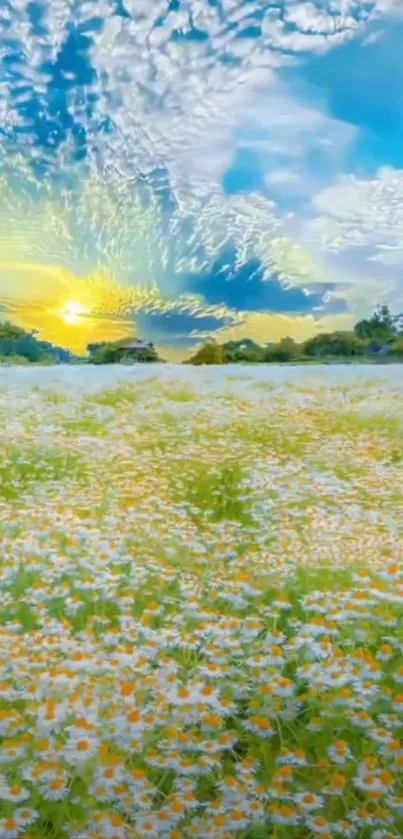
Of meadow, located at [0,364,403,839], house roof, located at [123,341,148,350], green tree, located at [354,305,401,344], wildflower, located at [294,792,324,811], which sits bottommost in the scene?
wildflower, located at [294,792,324,811]

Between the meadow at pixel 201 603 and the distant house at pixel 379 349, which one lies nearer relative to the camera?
the meadow at pixel 201 603

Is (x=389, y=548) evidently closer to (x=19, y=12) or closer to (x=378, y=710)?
(x=378, y=710)

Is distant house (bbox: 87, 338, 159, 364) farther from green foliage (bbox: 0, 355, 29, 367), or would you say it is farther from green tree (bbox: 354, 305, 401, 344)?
green tree (bbox: 354, 305, 401, 344)

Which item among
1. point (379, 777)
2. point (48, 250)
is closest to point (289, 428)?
point (48, 250)

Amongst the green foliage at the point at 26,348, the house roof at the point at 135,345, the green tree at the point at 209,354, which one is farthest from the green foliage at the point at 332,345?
the green foliage at the point at 26,348

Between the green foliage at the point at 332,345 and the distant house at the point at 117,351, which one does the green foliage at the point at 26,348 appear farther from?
Result: the green foliage at the point at 332,345

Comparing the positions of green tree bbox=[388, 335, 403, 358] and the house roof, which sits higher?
the house roof

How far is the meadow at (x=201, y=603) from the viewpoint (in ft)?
3.26

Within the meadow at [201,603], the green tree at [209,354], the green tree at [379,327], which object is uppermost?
the green tree at [379,327]

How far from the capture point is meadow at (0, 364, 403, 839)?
3.26 ft

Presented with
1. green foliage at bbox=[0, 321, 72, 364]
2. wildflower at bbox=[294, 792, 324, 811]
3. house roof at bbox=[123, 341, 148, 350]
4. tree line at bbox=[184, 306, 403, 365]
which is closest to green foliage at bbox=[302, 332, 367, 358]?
tree line at bbox=[184, 306, 403, 365]

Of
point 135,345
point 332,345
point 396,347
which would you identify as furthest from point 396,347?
point 135,345

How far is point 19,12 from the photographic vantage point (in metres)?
1.44

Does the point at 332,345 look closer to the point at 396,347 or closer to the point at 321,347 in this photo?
the point at 321,347
